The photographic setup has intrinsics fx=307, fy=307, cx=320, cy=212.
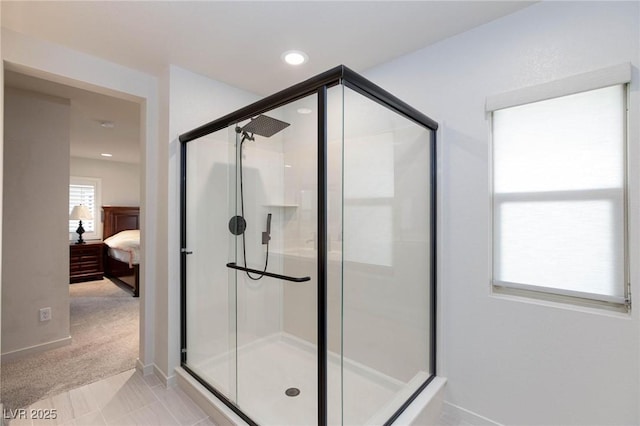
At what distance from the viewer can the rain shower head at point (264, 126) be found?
5.71ft

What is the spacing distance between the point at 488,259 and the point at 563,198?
0.48 meters

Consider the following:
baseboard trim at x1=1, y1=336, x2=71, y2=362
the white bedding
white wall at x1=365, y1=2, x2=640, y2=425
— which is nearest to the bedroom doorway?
baseboard trim at x1=1, y1=336, x2=71, y2=362

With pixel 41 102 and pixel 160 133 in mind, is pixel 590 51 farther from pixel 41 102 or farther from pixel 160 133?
pixel 41 102

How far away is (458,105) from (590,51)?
24.1 inches

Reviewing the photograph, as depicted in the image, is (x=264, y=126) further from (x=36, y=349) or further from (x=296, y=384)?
(x=36, y=349)

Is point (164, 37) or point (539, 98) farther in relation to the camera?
point (164, 37)

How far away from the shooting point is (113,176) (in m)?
6.32

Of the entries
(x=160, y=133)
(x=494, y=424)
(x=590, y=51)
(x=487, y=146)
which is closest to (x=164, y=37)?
(x=160, y=133)

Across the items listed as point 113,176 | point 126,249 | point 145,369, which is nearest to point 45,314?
point 145,369

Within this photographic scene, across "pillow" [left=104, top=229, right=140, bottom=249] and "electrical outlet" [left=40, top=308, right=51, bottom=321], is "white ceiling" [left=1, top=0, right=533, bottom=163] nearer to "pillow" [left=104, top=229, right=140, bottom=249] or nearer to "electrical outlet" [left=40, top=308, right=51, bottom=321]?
"electrical outlet" [left=40, top=308, right=51, bottom=321]

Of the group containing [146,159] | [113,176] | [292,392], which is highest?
[113,176]

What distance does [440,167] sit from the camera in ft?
6.33

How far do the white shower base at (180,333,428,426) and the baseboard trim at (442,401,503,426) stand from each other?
0.24m

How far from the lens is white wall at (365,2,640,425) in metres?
1.40
